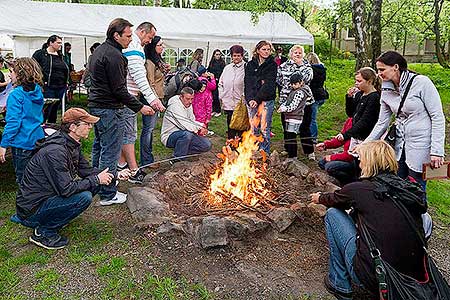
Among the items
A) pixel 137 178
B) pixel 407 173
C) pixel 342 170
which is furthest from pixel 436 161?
pixel 137 178

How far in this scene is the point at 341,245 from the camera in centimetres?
340

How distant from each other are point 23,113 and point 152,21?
8188mm

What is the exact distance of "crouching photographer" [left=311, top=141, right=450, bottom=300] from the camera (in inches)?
112

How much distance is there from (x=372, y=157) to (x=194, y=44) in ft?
39.1

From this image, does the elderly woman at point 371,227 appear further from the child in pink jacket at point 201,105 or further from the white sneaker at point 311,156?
the child in pink jacket at point 201,105

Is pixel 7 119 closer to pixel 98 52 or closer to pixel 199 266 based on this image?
pixel 98 52

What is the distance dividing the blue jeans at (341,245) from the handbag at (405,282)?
0.34 m

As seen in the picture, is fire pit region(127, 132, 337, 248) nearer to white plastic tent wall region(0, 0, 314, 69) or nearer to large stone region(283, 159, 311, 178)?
large stone region(283, 159, 311, 178)

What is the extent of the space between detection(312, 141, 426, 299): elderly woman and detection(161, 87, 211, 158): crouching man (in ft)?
10.2

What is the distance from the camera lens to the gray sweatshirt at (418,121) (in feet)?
13.4

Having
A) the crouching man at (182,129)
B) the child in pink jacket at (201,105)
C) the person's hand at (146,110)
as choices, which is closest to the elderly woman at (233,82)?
the child in pink jacket at (201,105)

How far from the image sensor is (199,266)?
12.5ft

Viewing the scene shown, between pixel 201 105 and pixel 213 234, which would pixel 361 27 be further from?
pixel 213 234

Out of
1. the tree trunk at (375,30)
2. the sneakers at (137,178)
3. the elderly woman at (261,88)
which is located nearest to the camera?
the sneakers at (137,178)
